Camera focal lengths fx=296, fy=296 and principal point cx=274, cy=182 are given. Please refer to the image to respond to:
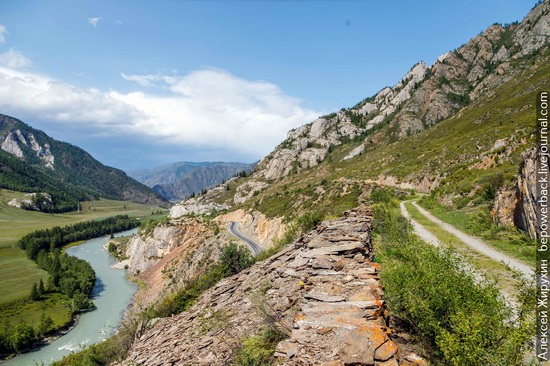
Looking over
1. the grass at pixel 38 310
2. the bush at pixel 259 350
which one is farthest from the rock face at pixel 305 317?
the grass at pixel 38 310

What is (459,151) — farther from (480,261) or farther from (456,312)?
(456,312)

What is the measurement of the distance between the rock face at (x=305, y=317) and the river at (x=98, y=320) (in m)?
39.0

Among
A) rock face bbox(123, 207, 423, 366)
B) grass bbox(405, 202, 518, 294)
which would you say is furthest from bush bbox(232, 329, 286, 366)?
grass bbox(405, 202, 518, 294)

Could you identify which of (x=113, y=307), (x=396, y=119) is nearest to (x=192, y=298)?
(x=113, y=307)

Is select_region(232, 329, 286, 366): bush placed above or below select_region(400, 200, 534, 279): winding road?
below

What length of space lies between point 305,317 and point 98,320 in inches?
3881

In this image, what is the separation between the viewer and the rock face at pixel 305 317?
716 cm

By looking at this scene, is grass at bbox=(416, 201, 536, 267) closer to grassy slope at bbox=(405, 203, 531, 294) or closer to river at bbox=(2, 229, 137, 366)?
grassy slope at bbox=(405, 203, 531, 294)

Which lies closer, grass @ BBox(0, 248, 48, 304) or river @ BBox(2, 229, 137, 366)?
river @ BBox(2, 229, 137, 366)

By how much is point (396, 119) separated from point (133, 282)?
560 ft

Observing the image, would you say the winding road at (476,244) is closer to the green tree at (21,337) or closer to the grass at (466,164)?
the grass at (466,164)

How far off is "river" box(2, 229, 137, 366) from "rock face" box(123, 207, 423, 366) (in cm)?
3901

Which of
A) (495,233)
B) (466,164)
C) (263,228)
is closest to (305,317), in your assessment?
(495,233)

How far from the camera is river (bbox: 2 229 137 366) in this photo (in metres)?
67.7
